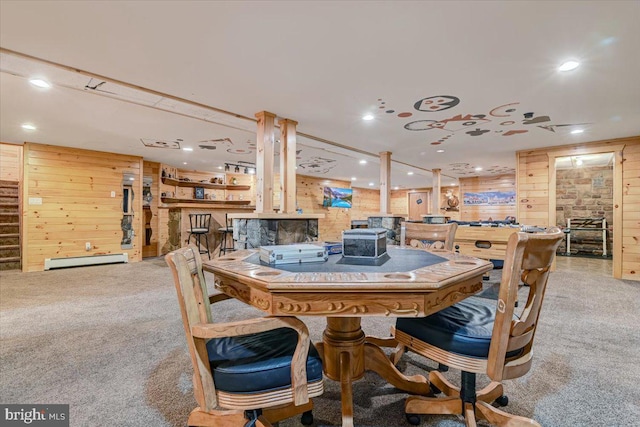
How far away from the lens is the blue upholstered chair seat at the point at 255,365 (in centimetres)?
104

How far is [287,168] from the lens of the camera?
4.05 metres

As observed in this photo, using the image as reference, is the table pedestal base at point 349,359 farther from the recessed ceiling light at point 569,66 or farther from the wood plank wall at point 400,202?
the wood plank wall at point 400,202

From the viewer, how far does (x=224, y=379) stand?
3.42 feet

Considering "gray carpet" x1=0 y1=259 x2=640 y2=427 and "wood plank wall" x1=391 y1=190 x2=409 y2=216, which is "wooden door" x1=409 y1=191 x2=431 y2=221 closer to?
"wood plank wall" x1=391 y1=190 x2=409 y2=216

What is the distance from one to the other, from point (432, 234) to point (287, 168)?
2311 millimetres

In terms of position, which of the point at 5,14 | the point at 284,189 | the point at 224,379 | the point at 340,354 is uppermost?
the point at 5,14

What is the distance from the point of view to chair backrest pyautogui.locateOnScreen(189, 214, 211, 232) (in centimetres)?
682

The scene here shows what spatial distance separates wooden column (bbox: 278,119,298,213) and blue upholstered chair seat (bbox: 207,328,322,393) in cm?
283

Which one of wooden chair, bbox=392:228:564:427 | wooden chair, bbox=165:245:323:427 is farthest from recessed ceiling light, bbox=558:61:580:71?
wooden chair, bbox=165:245:323:427

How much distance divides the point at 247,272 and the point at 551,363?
2231 mm

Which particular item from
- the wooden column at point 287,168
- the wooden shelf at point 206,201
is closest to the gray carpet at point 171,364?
the wooden column at point 287,168

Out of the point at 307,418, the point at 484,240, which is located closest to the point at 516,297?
the point at 307,418

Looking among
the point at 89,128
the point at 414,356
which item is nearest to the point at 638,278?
the point at 414,356

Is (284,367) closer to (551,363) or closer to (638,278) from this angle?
(551,363)
